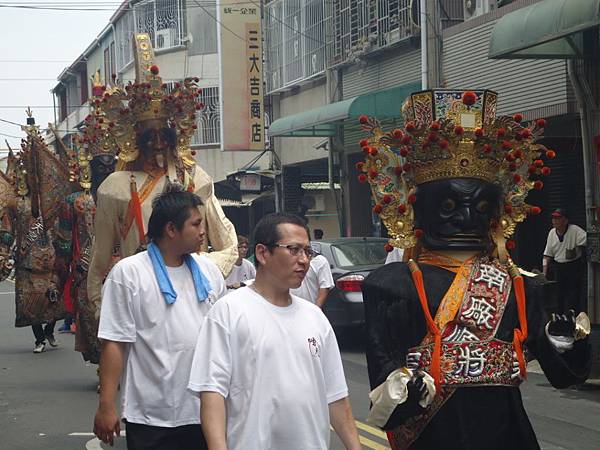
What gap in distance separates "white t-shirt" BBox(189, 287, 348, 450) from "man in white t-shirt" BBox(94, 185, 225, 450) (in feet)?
3.06

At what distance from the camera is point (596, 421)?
31.2 feet

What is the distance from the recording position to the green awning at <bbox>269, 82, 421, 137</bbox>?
64.9ft

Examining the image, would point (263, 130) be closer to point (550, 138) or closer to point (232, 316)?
point (550, 138)

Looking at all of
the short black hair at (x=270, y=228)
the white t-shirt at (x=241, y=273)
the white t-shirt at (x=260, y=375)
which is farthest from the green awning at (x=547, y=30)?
the white t-shirt at (x=260, y=375)

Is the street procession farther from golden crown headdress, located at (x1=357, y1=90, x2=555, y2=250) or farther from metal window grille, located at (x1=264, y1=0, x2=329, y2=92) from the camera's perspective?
metal window grille, located at (x1=264, y1=0, x2=329, y2=92)

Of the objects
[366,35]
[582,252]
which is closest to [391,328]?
[582,252]

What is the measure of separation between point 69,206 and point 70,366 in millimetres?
2783

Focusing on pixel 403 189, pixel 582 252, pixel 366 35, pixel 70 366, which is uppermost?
pixel 366 35

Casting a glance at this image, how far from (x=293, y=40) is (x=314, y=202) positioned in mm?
4260

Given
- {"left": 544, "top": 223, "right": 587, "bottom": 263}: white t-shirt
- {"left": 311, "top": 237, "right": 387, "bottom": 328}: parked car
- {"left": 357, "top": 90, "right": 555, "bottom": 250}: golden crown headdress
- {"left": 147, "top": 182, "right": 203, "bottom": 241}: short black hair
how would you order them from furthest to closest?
1. {"left": 544, "top": 223, "right": 587, "bottom": 263}: white t-shirt
2. {"left": 311, "top": 237, "right": 387, "bottom": 328}: parked car
3. {"left": 147, "top": 182, "right": 203, "bottom": 241}: short black hair
4. {"left": 357, "top": 90, "right": 555, "bottom": 250}: golden crown headdress

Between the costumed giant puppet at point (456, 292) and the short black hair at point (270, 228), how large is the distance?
2.30 feet

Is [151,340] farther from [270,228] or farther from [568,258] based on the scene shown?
[568,258]

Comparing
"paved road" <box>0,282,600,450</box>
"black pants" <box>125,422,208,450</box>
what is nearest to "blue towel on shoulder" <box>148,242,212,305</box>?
"black pants" <box>125,422,208,450</box>

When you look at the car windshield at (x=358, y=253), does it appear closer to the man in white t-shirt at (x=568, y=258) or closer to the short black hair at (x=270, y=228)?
the man in white t-shirt at (x=568, y=258)
